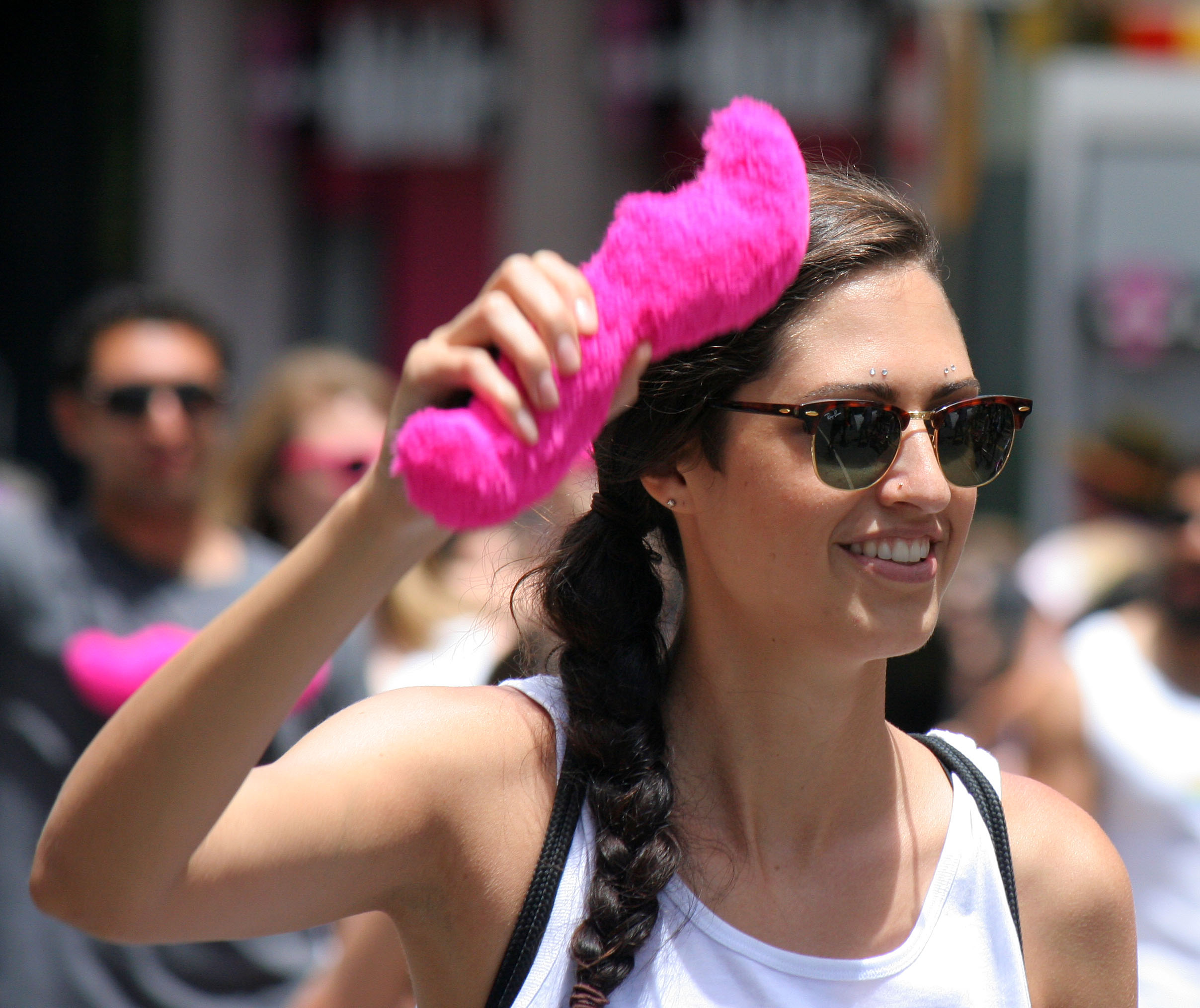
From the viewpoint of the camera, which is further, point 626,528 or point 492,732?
point 626,528

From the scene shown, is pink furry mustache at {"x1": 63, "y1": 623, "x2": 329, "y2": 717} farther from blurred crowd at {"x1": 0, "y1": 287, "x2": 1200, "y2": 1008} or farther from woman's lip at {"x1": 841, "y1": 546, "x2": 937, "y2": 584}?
woman's lip at {"x1": 841, "y1": 546, "x2": 937, "y2": 584}

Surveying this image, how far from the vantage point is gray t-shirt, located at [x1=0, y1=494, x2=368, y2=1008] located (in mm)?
3102

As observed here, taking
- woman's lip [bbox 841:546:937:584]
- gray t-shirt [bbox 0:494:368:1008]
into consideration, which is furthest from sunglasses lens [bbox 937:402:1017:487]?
gray t-shirt [bbox 0:494:368:1008]

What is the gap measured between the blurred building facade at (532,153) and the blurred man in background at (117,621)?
4.24m

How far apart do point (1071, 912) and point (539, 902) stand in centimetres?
66

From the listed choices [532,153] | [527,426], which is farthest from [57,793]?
[532,153]

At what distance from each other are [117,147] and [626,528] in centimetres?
1128

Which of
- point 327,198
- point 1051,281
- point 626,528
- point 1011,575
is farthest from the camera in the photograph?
point 327,198

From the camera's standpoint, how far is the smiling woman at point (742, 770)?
1.54m

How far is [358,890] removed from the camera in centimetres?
150

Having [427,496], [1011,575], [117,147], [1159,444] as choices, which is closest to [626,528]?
[427,496]

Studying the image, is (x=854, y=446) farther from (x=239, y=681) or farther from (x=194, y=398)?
(x=194, y=398)

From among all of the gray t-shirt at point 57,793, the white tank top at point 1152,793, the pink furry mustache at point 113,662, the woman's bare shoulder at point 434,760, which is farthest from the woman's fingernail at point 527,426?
the white tank top at point 1152,793

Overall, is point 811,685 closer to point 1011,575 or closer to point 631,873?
point 631,873
